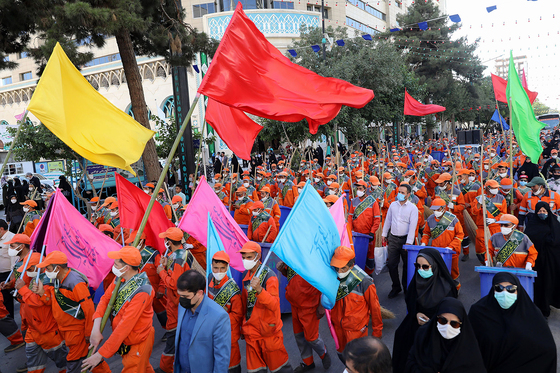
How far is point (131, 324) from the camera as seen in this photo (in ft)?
11.3

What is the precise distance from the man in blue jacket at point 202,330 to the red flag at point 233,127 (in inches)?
122

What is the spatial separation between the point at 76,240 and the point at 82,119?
151 cm

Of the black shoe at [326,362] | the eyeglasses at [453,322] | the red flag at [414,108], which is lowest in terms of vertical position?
the black shoe at [326,362]

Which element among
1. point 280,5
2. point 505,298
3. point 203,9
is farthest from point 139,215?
point 203,9

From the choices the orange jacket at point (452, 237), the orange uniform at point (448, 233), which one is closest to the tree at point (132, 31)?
the orange uniform at point (448, 233)

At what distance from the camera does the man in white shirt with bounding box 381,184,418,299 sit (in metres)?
6.26

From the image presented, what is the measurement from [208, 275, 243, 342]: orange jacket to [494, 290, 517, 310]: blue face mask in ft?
7.63

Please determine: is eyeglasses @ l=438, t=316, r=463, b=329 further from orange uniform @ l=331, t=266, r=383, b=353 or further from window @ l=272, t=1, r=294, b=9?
window @ l=272, t=1, r=294, b=9

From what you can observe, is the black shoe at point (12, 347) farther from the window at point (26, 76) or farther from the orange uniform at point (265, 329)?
the window at point (26, 76)

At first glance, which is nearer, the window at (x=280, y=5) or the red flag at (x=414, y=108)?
the red flag at (x=414, y=108)

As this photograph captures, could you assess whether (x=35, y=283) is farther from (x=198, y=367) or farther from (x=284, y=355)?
(x=284, y=355)

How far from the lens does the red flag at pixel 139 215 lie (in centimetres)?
597

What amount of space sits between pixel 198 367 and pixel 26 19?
1033 cm

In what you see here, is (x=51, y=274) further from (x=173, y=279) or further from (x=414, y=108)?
(x=414, y=108)
